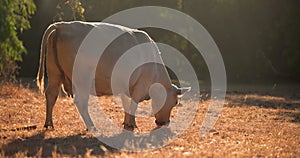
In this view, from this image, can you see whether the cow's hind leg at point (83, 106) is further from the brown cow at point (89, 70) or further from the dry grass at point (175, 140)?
Result: the dry grass at point (175, 140)

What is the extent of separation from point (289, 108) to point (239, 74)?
13.5m

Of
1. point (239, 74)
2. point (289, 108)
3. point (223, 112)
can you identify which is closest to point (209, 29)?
point (239, 74)

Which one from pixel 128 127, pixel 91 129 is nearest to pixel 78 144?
pixel 91 129

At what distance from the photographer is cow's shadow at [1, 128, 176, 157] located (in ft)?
23.0

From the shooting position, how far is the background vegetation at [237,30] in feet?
87.5

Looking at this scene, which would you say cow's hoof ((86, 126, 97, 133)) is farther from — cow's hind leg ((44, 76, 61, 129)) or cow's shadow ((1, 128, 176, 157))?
cow's hind leg ((44, 76, 61, 129))

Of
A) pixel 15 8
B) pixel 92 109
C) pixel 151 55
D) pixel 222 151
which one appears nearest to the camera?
pixel 222 151

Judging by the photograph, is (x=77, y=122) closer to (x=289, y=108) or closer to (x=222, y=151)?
(x=222, y=151)

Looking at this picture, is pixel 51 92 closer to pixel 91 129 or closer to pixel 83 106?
pixel 83 106

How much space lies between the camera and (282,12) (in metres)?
26.7

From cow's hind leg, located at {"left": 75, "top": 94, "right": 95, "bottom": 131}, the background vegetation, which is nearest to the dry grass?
cow's hind leg, located at {"left": 75, "top": 94, "right": 95, "bottom": 131}

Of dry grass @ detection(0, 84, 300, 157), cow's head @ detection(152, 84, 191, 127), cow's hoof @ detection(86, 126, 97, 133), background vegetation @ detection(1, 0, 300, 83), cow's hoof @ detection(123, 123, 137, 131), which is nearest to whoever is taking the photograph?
dry grass @ detection(0, 84, 300, 157)

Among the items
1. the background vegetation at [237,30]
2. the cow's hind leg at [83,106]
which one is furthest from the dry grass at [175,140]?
the background vegetation at [237,30]

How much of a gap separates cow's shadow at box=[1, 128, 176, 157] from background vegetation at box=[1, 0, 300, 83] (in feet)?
59.5
